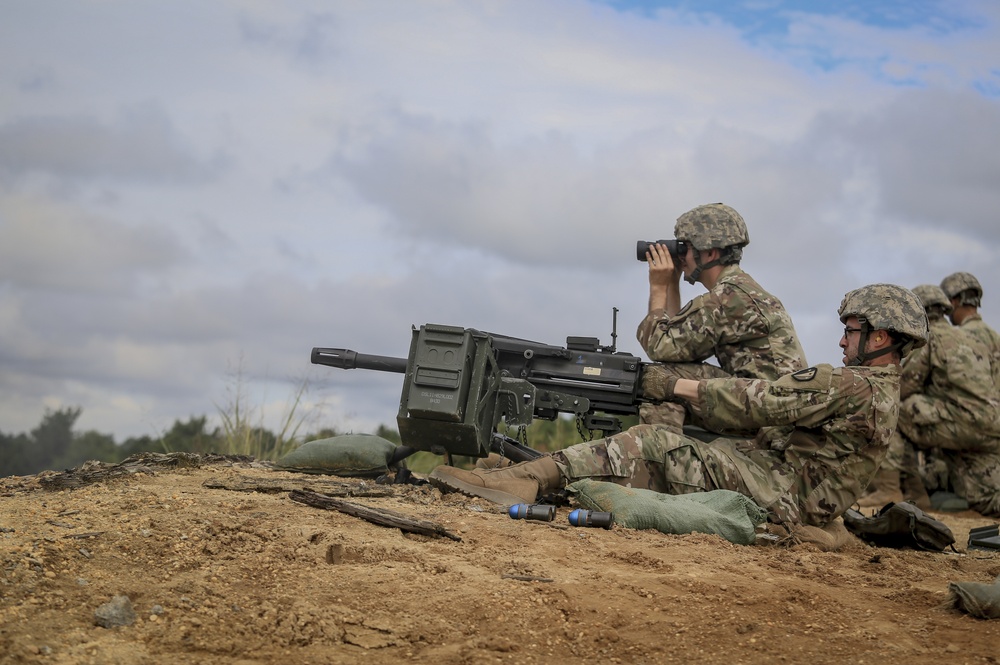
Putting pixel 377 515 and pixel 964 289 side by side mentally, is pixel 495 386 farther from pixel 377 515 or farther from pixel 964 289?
pixel 964 289

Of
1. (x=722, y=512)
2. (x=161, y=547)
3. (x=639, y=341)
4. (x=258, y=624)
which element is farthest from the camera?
(x=639, y=341)

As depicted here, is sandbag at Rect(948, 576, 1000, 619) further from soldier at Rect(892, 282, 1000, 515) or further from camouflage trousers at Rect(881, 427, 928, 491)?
camouflage trousers at Rect(881, 427, 928, 491)

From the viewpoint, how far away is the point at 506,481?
22.5 feet

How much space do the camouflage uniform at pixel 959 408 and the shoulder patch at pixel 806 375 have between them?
17.7 feet

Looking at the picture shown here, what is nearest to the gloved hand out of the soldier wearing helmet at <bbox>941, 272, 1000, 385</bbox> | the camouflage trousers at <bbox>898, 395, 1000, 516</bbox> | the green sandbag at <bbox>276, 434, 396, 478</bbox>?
the green sandbag at <bbox>276, 434, 396, 478</bbox>

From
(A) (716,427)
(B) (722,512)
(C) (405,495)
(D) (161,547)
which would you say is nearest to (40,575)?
(D) (161,547)

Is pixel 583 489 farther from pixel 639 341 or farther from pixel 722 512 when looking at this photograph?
pixel 639 341

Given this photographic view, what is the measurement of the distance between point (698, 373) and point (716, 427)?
22.8 inches

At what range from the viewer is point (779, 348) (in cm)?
761

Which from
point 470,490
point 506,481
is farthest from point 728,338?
point 470,490

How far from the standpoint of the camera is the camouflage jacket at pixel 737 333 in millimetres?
7594

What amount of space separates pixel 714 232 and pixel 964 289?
18.8 ft

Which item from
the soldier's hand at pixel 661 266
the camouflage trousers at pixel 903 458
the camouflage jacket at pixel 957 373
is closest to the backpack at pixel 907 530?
the soldier's hand at pixel 661 266

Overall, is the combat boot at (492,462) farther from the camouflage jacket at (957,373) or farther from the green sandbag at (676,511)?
the camouflage jacket at (957,373)
